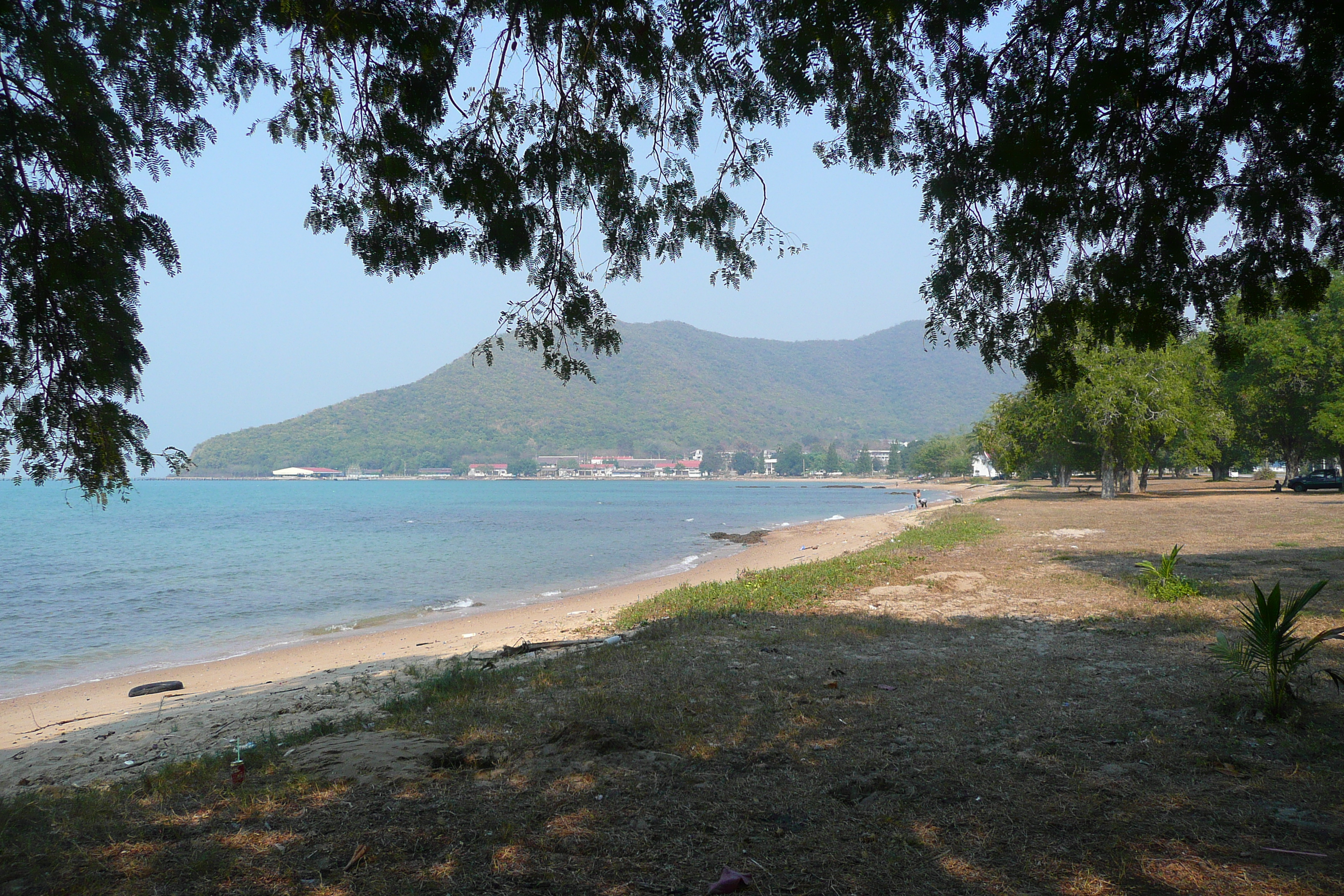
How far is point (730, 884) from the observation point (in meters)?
3.25

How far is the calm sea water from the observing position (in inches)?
658

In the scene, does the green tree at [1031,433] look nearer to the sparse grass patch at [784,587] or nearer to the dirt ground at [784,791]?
the sparse grass patch at [784,587]

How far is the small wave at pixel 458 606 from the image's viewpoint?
1930 centimetres

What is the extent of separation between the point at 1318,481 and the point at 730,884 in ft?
161

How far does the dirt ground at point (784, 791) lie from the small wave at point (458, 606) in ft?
39.4

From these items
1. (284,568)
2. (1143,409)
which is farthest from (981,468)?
(284,568)

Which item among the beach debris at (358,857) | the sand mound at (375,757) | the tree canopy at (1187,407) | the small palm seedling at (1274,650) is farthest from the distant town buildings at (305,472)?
the small palm seedling at (1274,650)

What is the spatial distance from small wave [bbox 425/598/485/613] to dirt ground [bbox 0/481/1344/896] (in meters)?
12.0

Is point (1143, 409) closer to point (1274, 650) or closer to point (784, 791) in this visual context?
point (1274, 650)

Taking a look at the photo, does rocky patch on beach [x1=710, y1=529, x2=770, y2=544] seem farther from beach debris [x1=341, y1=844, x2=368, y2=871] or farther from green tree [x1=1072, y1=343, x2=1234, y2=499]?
beach debris [x1=341, y1=844, x2=368, y2=871]

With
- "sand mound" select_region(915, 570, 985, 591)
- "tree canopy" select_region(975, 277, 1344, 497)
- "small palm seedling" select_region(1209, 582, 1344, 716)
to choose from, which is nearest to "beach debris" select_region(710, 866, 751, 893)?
"small palm seedling" select_region(1209, 582, 1344, 716)

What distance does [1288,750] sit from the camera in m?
4.55

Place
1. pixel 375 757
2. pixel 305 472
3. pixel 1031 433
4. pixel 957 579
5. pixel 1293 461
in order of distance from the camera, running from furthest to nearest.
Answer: pixel 305 472 < pixel 1293 461 < pixel 1031 433 < pixel 957 579 < pixel 375 757

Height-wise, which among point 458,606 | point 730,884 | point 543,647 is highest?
point 730,884
